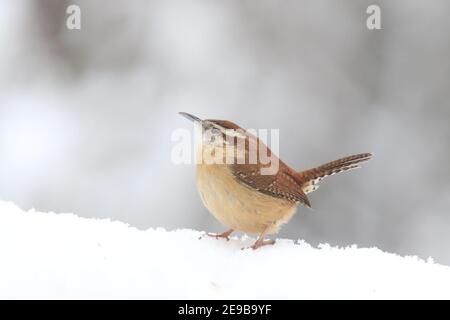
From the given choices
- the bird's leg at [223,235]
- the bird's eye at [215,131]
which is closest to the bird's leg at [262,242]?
the bird's leg at [223,235]

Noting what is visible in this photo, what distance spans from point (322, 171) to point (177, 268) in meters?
1.47

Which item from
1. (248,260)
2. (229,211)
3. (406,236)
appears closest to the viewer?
(248,260)

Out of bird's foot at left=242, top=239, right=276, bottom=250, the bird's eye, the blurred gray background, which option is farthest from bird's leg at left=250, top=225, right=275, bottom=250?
the blurred gray background

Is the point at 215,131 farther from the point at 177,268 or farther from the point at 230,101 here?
the point at 230,101

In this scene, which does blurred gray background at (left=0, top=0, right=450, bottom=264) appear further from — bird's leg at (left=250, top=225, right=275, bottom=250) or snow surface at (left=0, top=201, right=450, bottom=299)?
snow surface at (left=0, top=201, right=450, bottom=299)

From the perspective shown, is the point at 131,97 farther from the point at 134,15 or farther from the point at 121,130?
the point at 134,15

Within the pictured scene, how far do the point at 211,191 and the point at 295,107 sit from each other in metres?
4.27

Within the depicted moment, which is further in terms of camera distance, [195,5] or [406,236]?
[195,5]

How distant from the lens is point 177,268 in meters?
2.88

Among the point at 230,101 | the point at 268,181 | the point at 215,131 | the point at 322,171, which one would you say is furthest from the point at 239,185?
the point at 230,101

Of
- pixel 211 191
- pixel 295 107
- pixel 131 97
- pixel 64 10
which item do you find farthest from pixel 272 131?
pixel 211 191

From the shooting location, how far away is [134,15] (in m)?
7.89

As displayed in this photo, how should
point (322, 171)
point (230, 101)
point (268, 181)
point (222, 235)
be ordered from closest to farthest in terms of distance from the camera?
point (222, 235), point (268, 181), point (322, 171), point (230, 101)

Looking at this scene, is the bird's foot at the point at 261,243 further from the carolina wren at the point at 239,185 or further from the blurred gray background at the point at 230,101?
the blurred gray background at the point at 230,101
